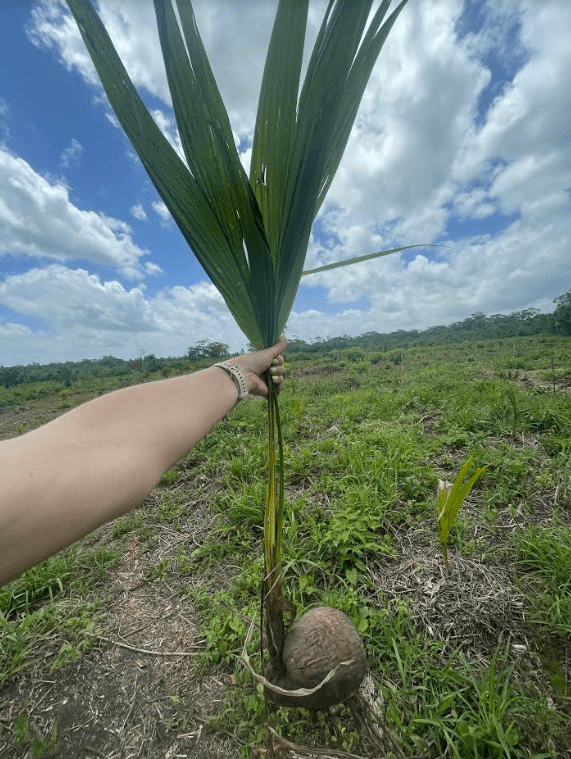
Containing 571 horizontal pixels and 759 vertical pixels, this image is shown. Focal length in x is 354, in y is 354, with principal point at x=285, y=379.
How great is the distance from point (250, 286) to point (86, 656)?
6.30 ft

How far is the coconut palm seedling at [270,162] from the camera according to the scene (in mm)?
956

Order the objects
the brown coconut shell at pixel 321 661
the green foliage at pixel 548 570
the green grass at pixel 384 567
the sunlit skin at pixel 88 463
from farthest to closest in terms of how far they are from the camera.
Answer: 1. the green foliage at pixel 548 570
2. the green grass at pixel 384 567
3. the brown coconut shell at pixel 321 661
4. the sunlit skin at pixel 88 463

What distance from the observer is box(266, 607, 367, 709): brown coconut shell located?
1.05 meters

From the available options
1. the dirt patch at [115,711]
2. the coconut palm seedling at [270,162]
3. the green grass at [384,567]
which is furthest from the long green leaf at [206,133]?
the dirt patch at [115,711]

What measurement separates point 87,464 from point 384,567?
5.78 feet

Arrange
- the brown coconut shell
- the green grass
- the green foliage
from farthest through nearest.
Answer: the green foliage → the green grass → the brown coconut shell

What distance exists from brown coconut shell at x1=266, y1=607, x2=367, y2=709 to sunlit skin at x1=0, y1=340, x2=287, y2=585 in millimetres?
777

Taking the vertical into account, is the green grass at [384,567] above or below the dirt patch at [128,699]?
above

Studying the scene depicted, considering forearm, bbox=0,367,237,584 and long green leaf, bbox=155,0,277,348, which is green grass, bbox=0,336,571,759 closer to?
forearm, bbox=0,367,237,584

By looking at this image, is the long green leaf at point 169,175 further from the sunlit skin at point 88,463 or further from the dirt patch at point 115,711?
the dirt patch at point 115,711

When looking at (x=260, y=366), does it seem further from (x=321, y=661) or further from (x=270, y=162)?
(x=321, y=661)

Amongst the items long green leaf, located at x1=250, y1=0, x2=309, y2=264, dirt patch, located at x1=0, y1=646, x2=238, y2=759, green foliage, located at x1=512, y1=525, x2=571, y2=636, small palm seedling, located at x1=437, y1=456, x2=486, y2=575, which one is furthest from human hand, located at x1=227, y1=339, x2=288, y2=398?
green foliage, located at x1=512, y1=525, x2=571, y2=636

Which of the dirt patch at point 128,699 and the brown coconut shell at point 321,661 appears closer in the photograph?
the brown coconut shell at point 321,661

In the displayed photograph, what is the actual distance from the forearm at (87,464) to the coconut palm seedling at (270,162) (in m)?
0.39
